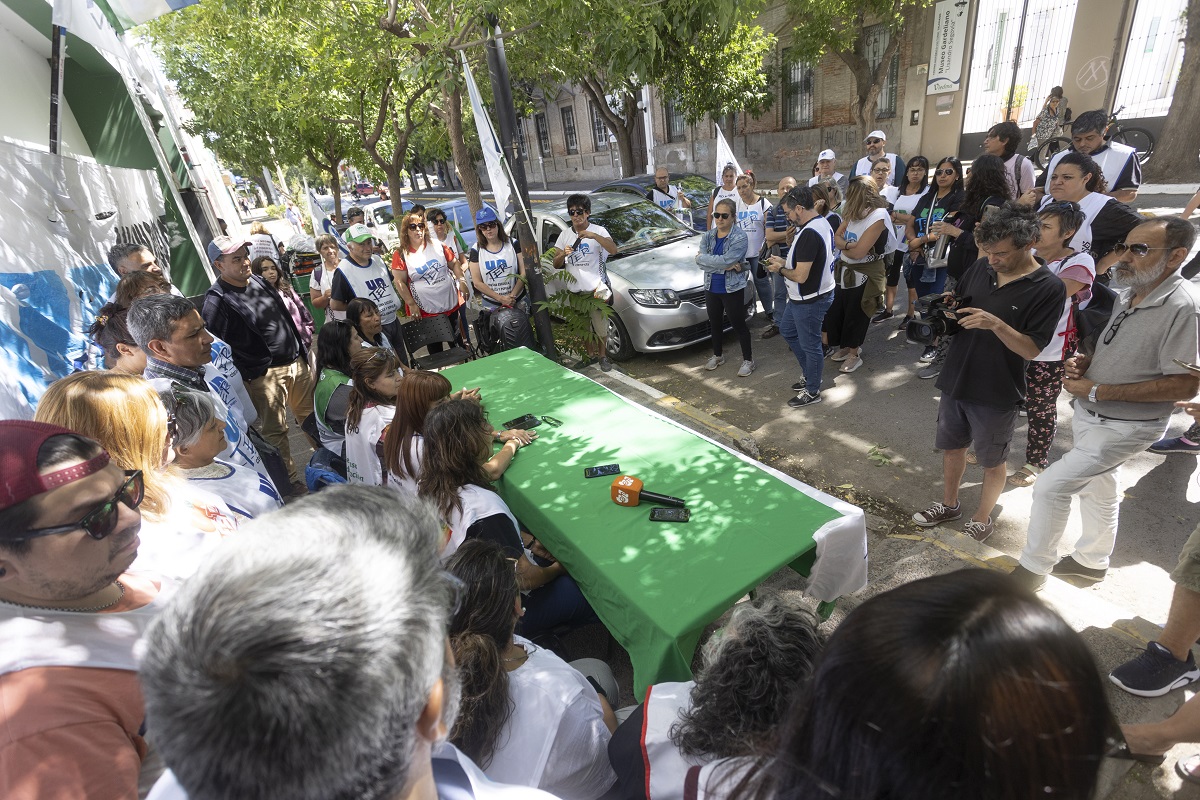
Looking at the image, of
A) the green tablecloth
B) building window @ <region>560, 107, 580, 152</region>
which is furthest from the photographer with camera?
building window @ <region>560, 107, 580, 152</region>

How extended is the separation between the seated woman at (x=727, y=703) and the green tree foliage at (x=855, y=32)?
1479 cm

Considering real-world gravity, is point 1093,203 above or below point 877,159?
below

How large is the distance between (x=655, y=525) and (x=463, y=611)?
106 cm

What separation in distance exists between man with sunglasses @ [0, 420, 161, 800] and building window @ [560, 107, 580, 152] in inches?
1249

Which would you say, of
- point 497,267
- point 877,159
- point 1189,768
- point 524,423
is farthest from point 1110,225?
point 497,267

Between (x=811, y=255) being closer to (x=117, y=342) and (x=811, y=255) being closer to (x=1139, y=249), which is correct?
(x=1139, y=249)

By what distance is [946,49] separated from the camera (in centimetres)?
1514

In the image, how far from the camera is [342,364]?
360cm

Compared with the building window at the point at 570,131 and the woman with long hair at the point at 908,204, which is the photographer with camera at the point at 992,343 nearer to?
the woman with long hair at the point at 908,204

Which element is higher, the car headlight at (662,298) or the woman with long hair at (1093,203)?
the woman with long hair at (1093,203)

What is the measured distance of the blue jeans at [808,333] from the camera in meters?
4.62

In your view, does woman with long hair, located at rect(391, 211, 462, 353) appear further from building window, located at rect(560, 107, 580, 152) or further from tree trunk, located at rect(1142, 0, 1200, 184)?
building window, located at rect(560, 107, 580, 152)

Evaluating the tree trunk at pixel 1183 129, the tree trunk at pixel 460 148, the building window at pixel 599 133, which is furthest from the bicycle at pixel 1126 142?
the building window at pixel 599 133

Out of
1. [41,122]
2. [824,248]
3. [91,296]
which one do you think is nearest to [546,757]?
[824,248]
